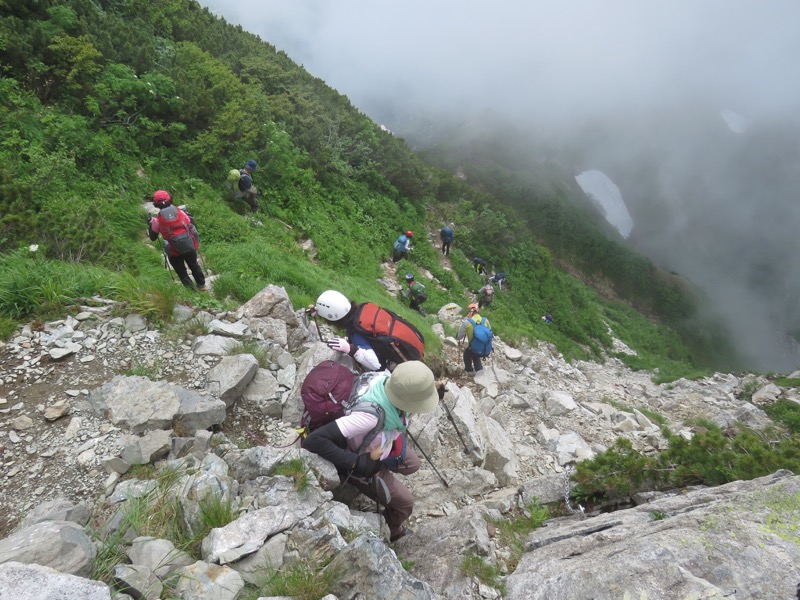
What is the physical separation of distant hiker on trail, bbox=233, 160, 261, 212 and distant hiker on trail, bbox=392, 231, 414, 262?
20.6 feet

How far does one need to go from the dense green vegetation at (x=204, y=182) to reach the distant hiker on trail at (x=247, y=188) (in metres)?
0.36

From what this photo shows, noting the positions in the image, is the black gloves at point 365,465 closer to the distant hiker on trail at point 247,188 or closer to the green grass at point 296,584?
the green grass at point 296,584

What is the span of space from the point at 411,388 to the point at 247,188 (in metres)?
11.6

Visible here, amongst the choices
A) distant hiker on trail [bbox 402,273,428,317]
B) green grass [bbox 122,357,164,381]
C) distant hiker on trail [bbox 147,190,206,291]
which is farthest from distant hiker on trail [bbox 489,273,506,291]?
green grass [bbox 122,357,164,381]

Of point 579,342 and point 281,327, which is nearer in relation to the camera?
point 281,327

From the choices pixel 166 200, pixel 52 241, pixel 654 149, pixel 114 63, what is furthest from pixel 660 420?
pixel 654 149

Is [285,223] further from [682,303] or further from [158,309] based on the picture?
[682,303]

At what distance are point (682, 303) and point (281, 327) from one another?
45253 mm

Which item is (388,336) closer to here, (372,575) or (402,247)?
(372,575)

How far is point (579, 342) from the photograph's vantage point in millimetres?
21453

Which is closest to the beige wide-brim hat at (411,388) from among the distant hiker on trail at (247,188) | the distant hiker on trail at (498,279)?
the distant hiker on trail at (247,188)

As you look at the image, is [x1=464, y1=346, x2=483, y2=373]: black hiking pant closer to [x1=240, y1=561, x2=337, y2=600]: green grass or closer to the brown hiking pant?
the brown hiking pant

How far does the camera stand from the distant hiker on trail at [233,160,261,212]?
12602 millimetres

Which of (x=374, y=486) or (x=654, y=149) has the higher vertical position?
(x=654, y=149)
